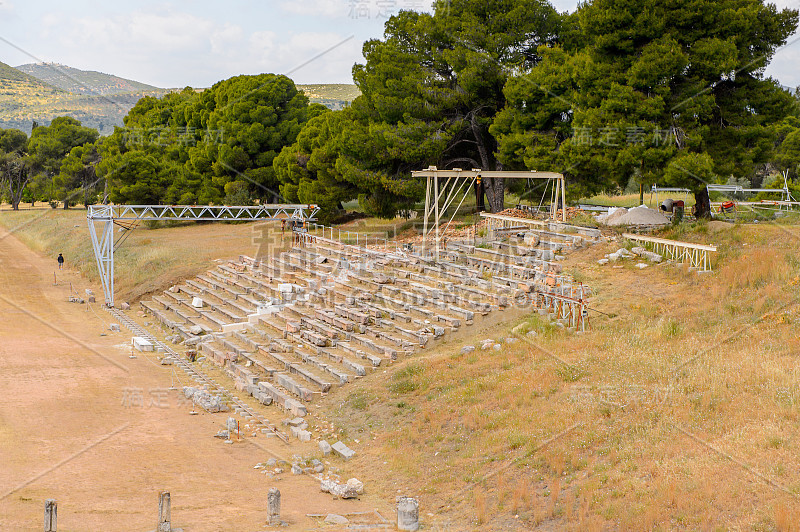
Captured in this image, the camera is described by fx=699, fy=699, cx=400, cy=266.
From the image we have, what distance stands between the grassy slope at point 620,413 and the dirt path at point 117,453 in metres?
1.92

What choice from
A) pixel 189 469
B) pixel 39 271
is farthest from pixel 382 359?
pixel 39 271

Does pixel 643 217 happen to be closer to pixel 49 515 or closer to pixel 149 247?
pixel 49 515

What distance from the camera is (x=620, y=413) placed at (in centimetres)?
1374

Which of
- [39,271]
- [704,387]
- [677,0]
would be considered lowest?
[39,271]

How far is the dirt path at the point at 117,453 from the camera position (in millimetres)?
12664

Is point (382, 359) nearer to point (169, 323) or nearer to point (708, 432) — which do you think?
point (708, 432)

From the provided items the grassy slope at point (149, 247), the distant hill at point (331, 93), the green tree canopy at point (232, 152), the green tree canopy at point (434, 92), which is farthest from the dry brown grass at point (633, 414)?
the distant hill at point (331, 93)

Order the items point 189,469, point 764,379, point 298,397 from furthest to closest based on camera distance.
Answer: point 298,397 → point 189,469 → point 764,379

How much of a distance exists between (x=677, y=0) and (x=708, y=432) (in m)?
19.8

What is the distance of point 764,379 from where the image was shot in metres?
13.7

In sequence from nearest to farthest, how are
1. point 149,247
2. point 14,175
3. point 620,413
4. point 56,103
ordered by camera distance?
point 620,413, point 149,247, point 14,175, point 56,103

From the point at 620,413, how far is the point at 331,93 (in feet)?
589

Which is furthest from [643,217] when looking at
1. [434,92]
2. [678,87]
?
[434,92]

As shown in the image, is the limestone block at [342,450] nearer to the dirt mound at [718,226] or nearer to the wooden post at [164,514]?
the wooden post at [164,514]
